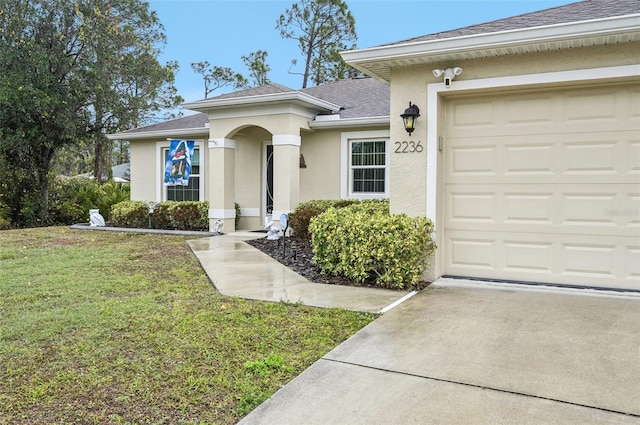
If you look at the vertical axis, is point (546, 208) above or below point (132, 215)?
above

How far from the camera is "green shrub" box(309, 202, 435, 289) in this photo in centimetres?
602

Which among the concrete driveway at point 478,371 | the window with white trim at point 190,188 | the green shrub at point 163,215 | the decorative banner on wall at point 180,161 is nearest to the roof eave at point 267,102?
the decorative banner on wall at point 180,161

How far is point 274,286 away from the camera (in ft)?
20.3

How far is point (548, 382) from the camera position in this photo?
3148 mm

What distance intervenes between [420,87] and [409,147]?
32.8 inches

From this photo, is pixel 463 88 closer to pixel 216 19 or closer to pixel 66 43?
pixel 66 43

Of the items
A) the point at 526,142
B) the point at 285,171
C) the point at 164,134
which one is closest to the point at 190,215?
the point at 164,134

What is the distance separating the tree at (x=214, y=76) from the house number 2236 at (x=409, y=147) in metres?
31.9

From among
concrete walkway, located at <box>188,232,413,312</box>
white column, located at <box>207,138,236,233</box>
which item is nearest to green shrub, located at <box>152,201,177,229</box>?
white column, located at <box>207,138,236,233</box>

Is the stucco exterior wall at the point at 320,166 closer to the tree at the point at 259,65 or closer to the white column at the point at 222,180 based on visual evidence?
the white column at the point at 222,180

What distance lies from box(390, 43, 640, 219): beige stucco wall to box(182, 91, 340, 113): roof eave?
15.0ft

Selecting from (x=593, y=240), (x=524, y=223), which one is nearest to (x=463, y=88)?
(x=524, y=223)

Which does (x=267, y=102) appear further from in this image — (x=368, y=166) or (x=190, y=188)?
(x=190, y=188)

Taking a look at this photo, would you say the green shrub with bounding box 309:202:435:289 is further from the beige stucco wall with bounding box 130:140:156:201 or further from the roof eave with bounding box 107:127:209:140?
the beige stucco wall with bounding box 130:140:156:201
